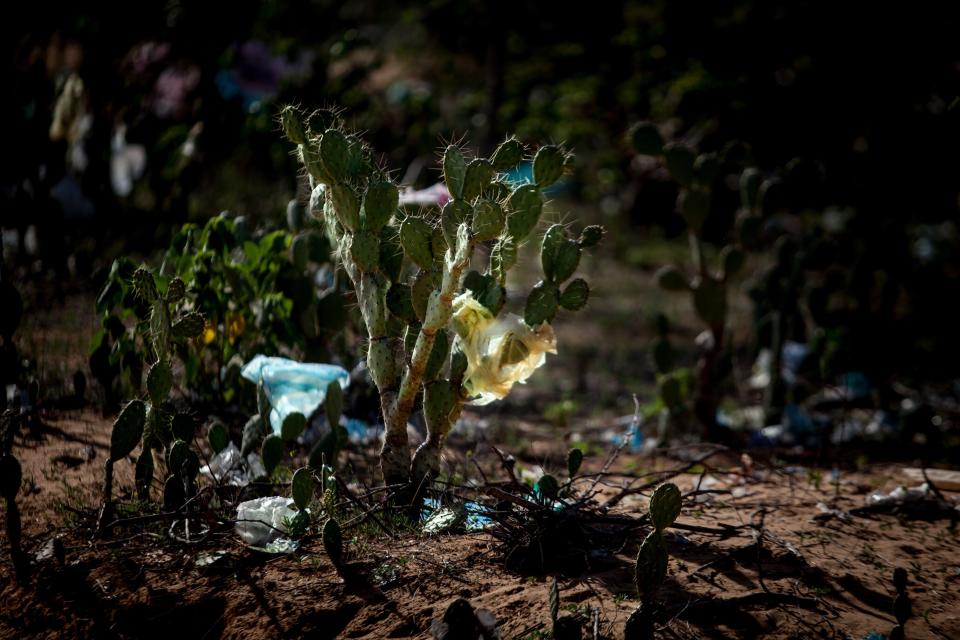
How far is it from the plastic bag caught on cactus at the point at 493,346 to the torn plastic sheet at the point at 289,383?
58 centimetres

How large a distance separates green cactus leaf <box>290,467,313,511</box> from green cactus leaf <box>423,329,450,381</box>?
41 centimetres

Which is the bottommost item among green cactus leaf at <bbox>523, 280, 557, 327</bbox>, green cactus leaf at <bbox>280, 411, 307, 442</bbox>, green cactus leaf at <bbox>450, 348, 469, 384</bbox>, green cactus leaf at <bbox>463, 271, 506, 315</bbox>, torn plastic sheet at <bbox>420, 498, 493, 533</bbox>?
torn plastic sheet at <bbox>420, 498, 493, 533</bbox>

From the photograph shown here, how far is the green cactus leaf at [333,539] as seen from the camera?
6.70 ft

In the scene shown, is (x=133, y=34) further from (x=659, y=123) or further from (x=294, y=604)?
(x=659, y=123)

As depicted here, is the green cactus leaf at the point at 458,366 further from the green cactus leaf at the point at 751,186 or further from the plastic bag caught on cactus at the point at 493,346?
the green cactus leaf at the point at 751,186

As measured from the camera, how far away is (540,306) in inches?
87.9

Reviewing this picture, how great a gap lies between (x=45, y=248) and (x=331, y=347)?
4.63ft

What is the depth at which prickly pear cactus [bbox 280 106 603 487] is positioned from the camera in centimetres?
214

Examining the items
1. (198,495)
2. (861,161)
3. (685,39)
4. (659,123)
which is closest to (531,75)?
(659,123)

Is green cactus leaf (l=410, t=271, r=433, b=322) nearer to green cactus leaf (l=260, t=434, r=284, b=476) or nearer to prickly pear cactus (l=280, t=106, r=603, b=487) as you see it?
prickly pear cactus (l=280, t=106, r=603, b=487)

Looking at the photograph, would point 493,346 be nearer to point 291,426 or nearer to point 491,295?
point 491,295

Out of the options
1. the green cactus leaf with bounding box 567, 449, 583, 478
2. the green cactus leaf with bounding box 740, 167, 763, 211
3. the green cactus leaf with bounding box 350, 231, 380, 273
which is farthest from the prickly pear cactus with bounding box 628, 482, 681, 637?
the green cactus leaf with bounding box 740, 167, 763, 211

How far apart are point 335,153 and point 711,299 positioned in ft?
6.48

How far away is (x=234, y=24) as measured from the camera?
14.8ft
